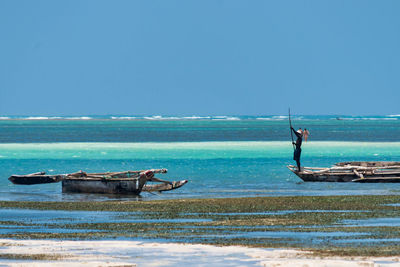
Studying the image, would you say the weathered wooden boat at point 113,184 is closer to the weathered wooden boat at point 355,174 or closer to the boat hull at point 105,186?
the boat hull at point 105,186

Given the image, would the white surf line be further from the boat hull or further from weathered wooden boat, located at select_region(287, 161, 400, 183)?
weathered wooden boat, located at select_region(287, 161, 400, 183)

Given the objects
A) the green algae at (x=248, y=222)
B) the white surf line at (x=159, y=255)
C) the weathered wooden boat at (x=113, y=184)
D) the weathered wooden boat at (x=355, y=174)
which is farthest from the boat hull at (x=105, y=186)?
the white surf line at (x=159, y=255)

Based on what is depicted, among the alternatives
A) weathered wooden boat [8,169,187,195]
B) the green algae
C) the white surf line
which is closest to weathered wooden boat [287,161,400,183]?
weathered wooden boat [8,169,187,195]

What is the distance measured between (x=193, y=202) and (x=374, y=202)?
625 centimetres

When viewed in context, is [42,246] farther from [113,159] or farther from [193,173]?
[113,159]

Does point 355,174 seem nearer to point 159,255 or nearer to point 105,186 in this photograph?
point 105,186

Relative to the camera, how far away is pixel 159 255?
17875 millimetres

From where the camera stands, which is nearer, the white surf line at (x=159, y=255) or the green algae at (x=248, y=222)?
the white surf line at (x=159, y=255)

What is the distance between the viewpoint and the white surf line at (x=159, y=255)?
16.9 m

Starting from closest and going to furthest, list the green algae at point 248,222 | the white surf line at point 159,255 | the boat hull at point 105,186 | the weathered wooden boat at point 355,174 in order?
1. the white surf line at point 159,255
2. the green algae at point 248,222
3. the boat hull at point 105,186
4. the weathered wooden boat at point 355,174

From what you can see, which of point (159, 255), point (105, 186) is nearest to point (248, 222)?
point (159, 255)

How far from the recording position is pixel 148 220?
24.0 meters

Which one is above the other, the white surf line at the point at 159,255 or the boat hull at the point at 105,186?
the white surf line at the point at 159,255

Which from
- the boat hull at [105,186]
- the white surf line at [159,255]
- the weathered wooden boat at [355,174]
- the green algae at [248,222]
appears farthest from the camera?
the weathered wooden boat at [355,174]
